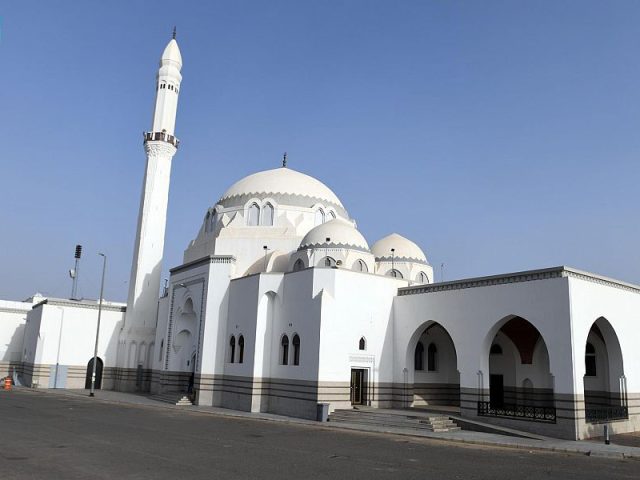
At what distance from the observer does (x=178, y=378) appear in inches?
1164

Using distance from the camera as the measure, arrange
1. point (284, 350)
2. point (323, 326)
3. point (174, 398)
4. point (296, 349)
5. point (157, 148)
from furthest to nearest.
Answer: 1. point (157, 148)
2. point (174, 398)
3. point (284, 350)
4. point (296, 349)
5. point (323, 326)

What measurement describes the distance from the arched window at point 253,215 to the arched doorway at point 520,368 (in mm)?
13926

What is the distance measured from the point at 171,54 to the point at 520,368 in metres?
27.3

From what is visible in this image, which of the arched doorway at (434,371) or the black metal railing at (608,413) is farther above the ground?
the arched doorway at (434,371)

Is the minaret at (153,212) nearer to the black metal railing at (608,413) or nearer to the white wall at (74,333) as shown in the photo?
the white wall at (74,333)

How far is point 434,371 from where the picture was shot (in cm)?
2578

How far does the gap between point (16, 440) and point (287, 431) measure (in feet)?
24.9

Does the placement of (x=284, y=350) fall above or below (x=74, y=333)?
below

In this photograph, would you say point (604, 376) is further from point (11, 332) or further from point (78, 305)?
point (11, 332)

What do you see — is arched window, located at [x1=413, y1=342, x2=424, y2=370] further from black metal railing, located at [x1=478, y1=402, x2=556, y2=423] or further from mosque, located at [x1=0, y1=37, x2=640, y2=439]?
black metal railing, located at [x1=478, y1=402, x2=556, y2=423]

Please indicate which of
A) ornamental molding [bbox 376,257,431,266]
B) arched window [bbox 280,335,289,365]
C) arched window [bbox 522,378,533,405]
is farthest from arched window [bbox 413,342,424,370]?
ornamental molding [bbox 376,257,431,266]

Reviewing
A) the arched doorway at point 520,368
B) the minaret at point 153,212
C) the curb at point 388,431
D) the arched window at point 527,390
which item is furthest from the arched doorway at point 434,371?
the minaret at point 153,212

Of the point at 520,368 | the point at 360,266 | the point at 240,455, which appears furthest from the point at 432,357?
the point at 240,455

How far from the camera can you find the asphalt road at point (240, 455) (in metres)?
10.4
